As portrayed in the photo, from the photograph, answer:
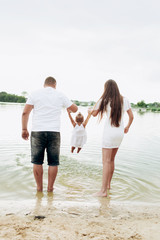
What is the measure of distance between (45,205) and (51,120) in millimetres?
1366

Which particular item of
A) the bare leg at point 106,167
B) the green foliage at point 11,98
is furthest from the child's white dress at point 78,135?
the green foliage at point 11,98

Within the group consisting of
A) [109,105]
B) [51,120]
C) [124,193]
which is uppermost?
[109,105]

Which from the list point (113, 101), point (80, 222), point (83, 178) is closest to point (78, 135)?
point (83, 178)

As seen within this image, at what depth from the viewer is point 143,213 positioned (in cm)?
347

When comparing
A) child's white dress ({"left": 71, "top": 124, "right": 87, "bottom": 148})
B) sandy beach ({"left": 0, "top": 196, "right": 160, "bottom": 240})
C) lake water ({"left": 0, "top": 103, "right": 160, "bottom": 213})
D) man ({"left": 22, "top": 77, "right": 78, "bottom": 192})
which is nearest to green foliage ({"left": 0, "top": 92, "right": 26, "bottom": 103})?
lake water ({"left": 0, "top": 103, "right": 160, "bottom": 213})

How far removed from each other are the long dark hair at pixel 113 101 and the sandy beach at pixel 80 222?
1469 mm

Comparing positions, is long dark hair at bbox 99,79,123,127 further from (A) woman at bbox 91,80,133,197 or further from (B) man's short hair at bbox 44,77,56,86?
(B) man's short hair at bbox 44,77,56,86

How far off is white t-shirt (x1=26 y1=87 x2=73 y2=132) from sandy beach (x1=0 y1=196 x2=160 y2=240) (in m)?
1.26

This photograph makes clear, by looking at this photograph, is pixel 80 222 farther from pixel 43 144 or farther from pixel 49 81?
pixel 49 81

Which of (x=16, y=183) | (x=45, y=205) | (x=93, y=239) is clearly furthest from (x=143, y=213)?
(x=16, y=183)

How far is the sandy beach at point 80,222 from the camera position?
2.55 m

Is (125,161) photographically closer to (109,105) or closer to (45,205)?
(109,105)

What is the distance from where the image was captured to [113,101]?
157 inches

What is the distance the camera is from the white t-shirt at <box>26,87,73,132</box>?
3.86 meters
